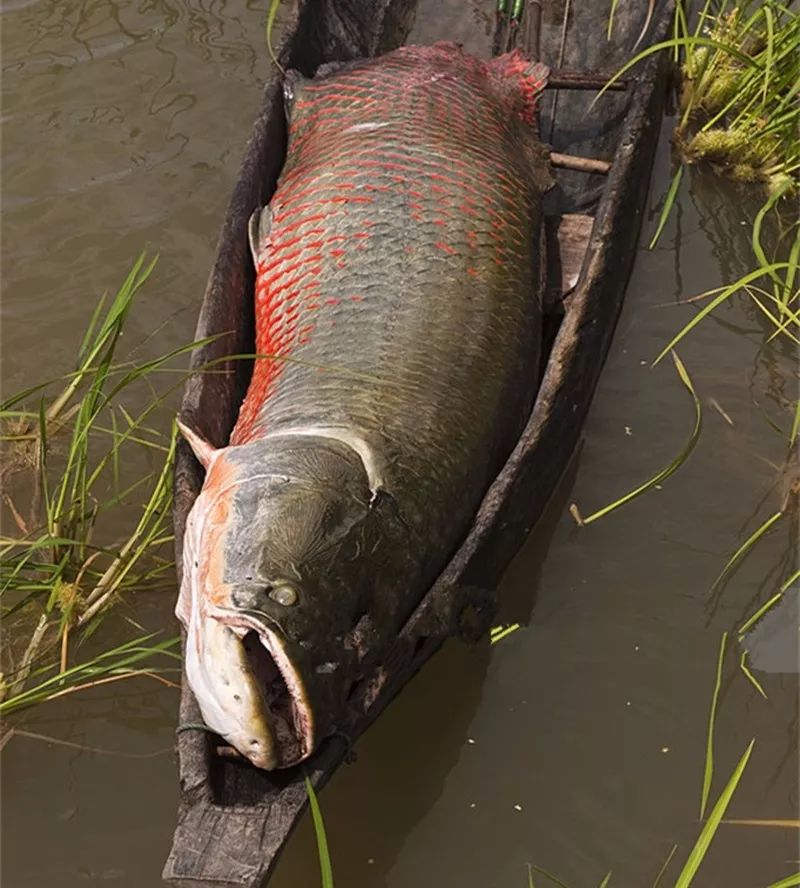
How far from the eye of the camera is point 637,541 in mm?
3783

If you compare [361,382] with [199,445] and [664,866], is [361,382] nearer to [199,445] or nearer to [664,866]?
[199,445]

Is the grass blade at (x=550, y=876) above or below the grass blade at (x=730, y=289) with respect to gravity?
below

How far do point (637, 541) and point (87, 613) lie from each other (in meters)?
1.83

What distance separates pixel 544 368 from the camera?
383 cm

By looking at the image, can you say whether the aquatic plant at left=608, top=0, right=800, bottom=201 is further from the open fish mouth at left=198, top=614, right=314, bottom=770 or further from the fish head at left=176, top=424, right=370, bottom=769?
the open fish mouth at left=198, top=614, right=314, bottom=770

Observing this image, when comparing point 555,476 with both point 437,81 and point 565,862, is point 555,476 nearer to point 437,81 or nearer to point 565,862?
point 565,862

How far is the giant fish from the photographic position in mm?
2426

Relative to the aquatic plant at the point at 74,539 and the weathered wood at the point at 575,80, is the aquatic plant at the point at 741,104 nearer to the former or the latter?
the weathered wood at the point at 575,80

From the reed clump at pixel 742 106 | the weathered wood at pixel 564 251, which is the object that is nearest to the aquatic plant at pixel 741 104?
the reed clump at pixel 742 106

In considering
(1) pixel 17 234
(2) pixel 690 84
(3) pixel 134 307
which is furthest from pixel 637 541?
(1) pixel 17 234

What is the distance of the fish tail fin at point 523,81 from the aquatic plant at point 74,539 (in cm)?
176

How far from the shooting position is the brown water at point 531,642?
3.00 meters

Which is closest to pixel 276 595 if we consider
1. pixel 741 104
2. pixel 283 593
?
pixel 283 593

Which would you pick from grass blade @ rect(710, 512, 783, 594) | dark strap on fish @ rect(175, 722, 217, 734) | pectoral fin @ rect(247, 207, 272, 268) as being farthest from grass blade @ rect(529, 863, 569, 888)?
pectoral fin @ rect(247, 207, 272, 268)
